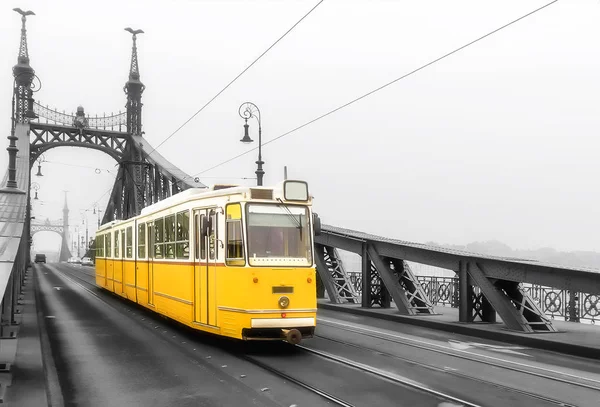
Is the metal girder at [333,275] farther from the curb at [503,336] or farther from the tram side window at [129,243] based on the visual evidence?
the tram side window at [129,243]

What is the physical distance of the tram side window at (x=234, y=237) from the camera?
1041cm

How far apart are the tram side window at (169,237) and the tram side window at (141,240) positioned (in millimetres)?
2751

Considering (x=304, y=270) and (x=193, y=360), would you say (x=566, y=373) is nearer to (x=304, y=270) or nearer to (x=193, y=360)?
(x=304, y=270)

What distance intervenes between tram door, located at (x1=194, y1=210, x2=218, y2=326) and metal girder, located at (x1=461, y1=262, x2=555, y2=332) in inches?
243

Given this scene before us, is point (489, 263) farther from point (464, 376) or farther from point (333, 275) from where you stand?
point (333, 275)

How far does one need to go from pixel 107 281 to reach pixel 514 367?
19253mm

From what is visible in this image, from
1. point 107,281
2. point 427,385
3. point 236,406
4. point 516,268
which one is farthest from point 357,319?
point 107,281

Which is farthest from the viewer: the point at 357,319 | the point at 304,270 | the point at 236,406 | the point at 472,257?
the point at 357,319

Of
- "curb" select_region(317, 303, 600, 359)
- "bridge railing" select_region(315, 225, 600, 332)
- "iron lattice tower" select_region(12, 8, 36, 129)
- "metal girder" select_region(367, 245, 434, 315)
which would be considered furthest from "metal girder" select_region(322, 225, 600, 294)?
"iron lattice tower" select_region(12, 8, 36, 129)

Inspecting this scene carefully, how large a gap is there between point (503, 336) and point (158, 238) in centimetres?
798

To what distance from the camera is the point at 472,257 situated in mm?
13867

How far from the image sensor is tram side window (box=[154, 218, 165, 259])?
46.4 feet

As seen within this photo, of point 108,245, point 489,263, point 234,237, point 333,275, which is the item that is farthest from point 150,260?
point 108,245

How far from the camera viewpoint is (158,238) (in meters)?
14.6
